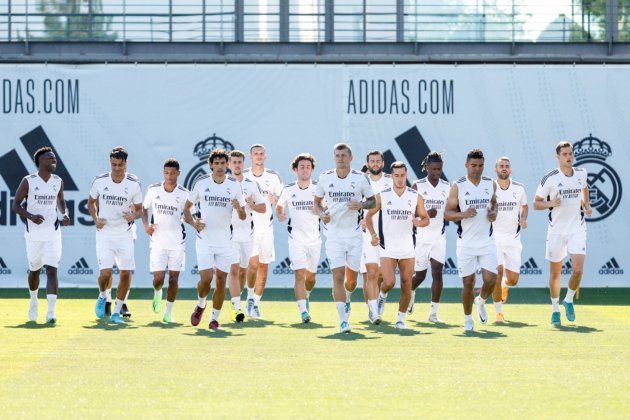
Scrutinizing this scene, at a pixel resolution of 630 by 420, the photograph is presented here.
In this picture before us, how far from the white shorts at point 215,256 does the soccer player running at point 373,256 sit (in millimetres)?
1872

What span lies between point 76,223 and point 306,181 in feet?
24.7

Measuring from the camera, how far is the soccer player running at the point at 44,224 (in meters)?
16.1

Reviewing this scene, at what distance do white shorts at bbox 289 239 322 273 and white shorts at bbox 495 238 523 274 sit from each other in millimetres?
2541

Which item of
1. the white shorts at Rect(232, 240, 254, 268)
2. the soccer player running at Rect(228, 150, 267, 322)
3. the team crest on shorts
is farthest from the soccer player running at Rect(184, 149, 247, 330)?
the team crest on shorts

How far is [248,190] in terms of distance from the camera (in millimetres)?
16641

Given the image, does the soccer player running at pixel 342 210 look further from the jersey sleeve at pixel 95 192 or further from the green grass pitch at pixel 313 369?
the jersey sleeve at pixel 95 192

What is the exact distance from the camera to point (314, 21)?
25.1 metres

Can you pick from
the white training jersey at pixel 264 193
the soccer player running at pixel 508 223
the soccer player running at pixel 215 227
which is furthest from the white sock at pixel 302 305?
the soccer player running at pixel 508 223

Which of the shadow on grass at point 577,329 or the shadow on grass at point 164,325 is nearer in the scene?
the shadow on grass at point 577,329

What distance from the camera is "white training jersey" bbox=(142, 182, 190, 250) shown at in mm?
16953

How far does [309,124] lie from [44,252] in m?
8.61

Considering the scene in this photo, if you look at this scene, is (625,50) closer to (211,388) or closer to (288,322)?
(288,322)

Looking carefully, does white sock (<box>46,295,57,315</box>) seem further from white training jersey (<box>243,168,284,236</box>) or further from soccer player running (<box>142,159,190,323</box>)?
white training jersey (<box>243,168,284,236</box>)

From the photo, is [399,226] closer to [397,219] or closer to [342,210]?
[397,219]
